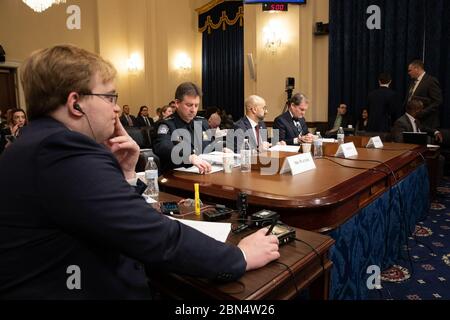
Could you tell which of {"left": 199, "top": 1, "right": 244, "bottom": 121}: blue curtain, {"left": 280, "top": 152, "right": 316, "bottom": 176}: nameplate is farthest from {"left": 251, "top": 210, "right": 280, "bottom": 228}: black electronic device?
{"left": 199, "top": 1, "right": 244, "bottom": 121}: blue curtain

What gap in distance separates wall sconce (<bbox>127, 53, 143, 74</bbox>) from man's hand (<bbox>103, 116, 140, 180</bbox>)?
28.5 feet

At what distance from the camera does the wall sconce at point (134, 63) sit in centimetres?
962

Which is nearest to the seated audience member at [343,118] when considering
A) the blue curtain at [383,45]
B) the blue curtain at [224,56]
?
the blue curtain at [383,45]

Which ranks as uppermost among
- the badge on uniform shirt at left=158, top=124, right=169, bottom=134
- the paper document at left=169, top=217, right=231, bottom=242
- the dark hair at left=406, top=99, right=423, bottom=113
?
the dark hair at left=406, top=99, right=423, bottom=113

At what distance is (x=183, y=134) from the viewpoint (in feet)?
9.42

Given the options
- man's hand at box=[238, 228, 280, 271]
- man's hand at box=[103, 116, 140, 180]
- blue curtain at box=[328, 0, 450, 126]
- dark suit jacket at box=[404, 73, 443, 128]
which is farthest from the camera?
blue curtain at box=[328, 0, 450, 126]

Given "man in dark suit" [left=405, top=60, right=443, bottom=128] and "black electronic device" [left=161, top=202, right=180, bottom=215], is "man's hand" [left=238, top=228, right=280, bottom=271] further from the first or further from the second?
"man in dark suit" [left=405, top=60, right=443, bottom=128]

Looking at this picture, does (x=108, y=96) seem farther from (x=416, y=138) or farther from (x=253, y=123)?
Result: (x=416, y=138)

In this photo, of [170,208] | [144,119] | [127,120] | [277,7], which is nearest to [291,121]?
[170,208]

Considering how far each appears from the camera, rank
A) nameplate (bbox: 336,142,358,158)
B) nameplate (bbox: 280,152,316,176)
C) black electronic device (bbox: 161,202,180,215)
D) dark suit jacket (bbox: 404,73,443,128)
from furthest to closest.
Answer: dark suit jacket (bbox: 404,73,443,128) → nameplate (bbox: 336,142,358,158) → nameplate (bbox: 280,152,316,176) → black electronic device (bbox: 161,202,180,215)

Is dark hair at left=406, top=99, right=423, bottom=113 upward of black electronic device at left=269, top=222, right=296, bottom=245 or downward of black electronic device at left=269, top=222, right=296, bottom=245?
upward

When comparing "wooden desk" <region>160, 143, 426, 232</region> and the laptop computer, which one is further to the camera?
the laptop computer

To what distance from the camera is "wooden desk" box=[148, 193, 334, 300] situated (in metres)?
0.94
